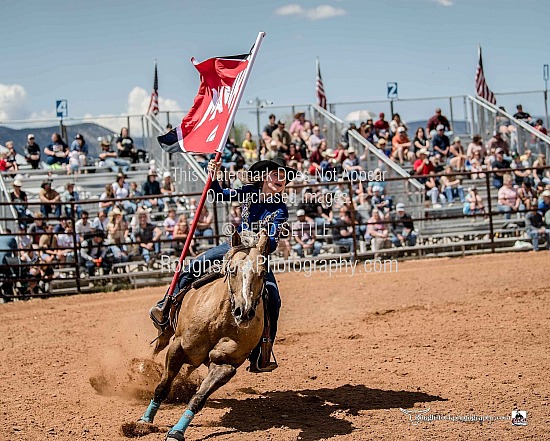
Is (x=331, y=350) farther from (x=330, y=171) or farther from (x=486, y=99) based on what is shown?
(x=486, y=99)

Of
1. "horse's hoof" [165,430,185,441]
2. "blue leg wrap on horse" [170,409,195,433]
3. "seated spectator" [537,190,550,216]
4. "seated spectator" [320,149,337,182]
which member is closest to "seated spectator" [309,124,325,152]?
"seated spectator" [320,149,337,182]

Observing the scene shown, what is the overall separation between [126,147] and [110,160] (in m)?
0.57

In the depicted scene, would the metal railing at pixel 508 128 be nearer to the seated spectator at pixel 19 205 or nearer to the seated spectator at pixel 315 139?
the seated spectator at pixel 315 139

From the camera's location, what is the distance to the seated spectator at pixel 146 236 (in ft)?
48.7

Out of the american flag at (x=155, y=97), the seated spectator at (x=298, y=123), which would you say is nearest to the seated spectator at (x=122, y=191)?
the seated spectator at (x=298, y=123)

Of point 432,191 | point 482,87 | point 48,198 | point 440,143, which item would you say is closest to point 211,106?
point 48,198

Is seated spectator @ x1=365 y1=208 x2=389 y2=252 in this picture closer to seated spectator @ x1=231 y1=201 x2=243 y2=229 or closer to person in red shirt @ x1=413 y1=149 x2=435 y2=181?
person in red shirt @ x1=413 y1=149 x2=435 y2=181

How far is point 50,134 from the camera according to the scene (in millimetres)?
19000

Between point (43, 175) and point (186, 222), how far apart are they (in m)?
4.89

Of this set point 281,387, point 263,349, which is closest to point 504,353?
point 281,387

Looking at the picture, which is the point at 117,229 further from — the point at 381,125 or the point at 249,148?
the point at 381,125

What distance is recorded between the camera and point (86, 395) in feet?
23.7

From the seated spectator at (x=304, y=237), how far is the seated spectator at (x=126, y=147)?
5.37m

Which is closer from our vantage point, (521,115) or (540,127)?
(540,127)
